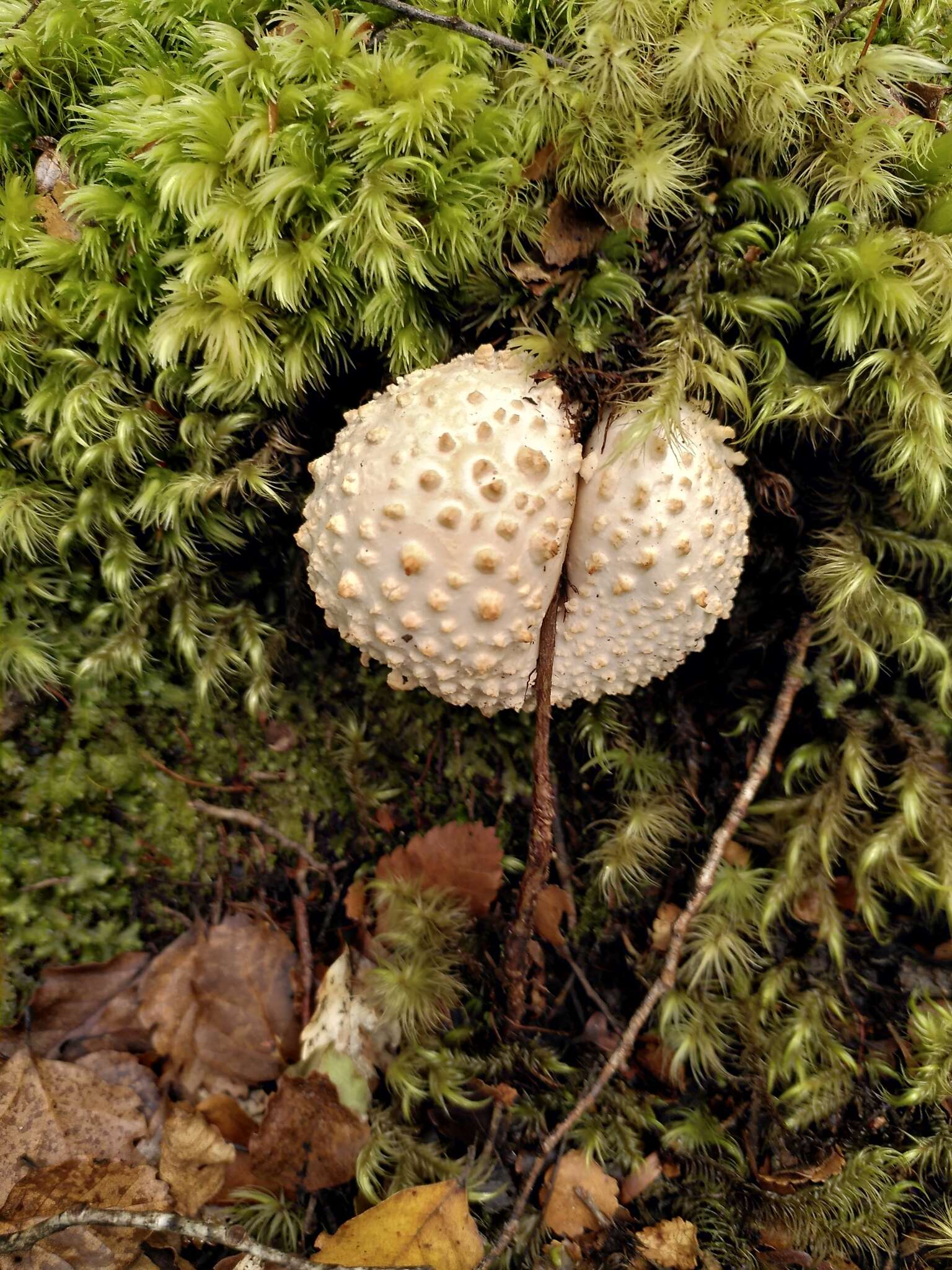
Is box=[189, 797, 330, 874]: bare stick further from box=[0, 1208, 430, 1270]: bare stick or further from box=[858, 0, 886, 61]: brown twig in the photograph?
box=[858, 0, 886, 61]: brown twig

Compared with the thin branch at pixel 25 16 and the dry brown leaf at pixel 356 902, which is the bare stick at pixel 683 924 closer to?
the dry brown leaf at pixel 356 902

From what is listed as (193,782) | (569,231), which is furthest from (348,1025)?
(569,231)

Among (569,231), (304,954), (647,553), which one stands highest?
(569,231)

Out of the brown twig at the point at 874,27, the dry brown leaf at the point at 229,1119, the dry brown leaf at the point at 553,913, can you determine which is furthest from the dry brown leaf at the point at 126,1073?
the brown twig at the point at 874,27

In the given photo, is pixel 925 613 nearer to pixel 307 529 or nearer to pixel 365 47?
pixel 307 529

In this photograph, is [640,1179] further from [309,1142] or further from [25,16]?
[25,16]

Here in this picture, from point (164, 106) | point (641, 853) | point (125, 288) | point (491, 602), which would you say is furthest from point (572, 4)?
point (641, 853)
